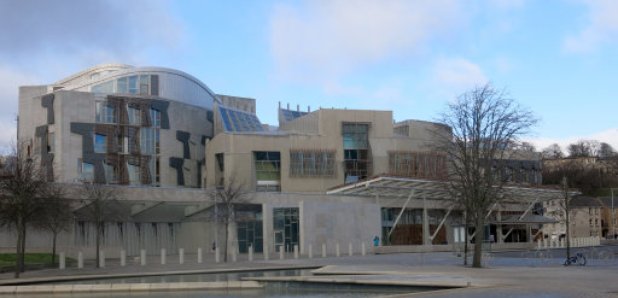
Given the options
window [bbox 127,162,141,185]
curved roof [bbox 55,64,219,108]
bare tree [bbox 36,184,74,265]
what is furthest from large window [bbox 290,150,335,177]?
bare tree [bbox 36,184,74,265]

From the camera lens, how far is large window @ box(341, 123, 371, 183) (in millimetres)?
76250

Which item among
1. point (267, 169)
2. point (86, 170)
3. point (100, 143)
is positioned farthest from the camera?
point (100, 143)

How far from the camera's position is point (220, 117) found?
82.6 metres

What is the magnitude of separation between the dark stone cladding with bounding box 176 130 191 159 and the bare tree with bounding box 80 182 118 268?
24974 millimetres

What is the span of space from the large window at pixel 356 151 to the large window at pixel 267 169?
25.8 ft

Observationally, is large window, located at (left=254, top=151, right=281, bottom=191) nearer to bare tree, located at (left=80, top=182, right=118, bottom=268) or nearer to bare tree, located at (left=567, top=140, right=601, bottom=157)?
bare tree, located at (left=80, top=182, right=118, bottom=268)

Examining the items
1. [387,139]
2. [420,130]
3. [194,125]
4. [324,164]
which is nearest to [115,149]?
[194,125]

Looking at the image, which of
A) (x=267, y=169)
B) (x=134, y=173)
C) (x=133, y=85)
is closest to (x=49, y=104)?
(x=133, y=85)

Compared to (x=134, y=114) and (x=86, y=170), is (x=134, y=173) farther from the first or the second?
(x=134, y=114)

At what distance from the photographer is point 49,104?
2918 inches

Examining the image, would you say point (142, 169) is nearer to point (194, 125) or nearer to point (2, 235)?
point (194, 125)

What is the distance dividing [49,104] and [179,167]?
16255 mm

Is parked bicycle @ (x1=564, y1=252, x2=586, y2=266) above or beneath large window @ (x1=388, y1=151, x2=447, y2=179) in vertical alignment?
beneath

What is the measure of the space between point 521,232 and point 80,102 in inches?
2212
